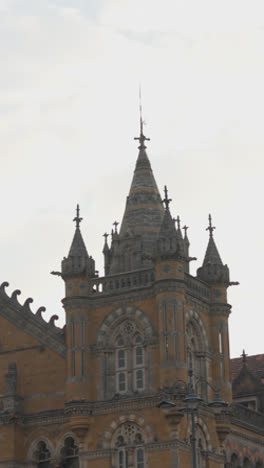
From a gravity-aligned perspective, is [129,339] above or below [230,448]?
above

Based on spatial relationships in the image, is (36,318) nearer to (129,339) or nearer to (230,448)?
(129,339)

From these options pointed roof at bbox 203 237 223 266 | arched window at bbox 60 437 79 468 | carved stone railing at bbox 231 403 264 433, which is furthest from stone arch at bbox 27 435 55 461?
pointed roof at bbox 203 237 223 266

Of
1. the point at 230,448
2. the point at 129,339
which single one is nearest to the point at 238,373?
the point at 230,448

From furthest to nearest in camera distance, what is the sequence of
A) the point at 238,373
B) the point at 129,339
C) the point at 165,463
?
1. the point at 238,373
2. the point at 129,339
3. the point at 165,463

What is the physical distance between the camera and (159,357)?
50094 mm

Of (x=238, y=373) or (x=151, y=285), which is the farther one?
(x=238, y=373)

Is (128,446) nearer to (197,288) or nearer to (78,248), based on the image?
(197,288)

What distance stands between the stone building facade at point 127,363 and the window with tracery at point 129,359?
0.05 m

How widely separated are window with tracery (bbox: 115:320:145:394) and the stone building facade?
1.8 inches

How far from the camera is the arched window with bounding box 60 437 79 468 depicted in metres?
51.7

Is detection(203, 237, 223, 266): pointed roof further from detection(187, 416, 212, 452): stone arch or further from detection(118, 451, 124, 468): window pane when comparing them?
detection(118, 451, 124, 468): window pane

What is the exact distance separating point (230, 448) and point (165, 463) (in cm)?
701

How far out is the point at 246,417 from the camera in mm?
56906

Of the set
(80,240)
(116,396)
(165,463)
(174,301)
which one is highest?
(80,240)
